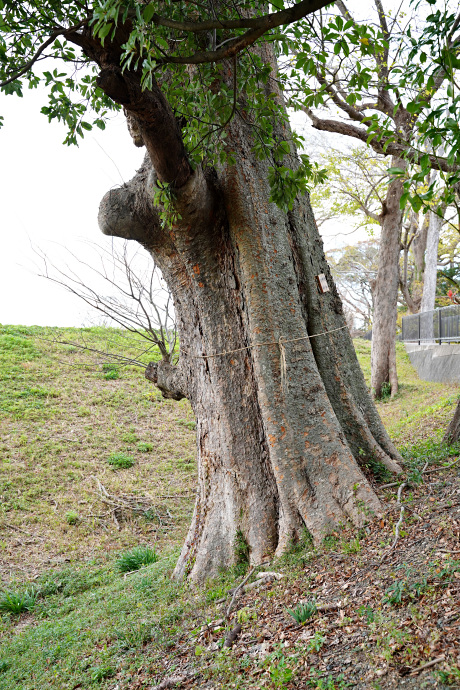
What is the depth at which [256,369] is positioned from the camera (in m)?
4.19

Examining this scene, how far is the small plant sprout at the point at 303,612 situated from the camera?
2824 mm

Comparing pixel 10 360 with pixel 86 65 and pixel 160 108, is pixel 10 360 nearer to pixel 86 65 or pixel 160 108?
pixel 86 65

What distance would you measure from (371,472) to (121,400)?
8.07m

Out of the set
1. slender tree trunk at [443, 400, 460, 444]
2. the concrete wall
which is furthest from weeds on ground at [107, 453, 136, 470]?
the concrete wall

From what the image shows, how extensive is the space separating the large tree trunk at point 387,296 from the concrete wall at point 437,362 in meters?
1.30

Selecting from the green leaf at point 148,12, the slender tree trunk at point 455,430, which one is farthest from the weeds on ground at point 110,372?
the green leaf at point 148,12

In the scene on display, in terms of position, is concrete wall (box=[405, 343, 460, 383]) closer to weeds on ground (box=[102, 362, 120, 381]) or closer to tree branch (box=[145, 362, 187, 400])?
tree branch (box=[145, 362, 187, 400])

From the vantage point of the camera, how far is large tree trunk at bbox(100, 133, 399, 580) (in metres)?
3.95

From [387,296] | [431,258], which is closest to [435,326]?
[431,258]

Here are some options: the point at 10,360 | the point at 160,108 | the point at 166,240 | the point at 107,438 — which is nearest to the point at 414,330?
the point at 107,438

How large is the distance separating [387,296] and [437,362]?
257cm

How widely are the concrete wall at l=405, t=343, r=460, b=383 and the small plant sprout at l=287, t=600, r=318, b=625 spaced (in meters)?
9.11

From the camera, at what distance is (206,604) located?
3.75 meters

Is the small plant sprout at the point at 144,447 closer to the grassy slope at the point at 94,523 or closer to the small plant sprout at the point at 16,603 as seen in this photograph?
the grassy slope at the point at 94,523
